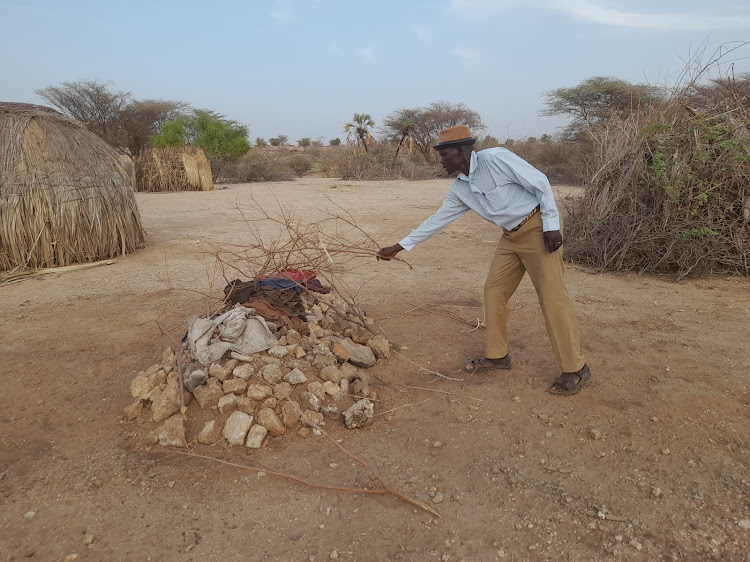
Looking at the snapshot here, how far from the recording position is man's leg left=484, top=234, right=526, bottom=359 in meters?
3.06

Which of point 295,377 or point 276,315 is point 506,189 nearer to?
point 295,377

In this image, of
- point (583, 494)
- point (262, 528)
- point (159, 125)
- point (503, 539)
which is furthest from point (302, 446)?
point (159, 125)

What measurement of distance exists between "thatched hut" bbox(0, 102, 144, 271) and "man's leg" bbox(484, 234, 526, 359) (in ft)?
18.0

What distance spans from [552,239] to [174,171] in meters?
16.4

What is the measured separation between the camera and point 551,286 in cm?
286

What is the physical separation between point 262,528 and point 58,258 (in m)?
5.64

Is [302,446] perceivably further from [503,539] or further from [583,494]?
[583,494]

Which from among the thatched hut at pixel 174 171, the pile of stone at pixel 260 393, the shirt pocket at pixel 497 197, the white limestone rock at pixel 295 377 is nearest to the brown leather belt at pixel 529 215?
the shirt pocket at pixel 497 197

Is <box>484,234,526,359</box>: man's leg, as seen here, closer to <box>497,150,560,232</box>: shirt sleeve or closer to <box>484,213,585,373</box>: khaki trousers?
<box>484,213,585,373</box>: khaki trousers

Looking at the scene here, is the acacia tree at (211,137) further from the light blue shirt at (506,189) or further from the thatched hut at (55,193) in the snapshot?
the light blue shirt at (506,189)

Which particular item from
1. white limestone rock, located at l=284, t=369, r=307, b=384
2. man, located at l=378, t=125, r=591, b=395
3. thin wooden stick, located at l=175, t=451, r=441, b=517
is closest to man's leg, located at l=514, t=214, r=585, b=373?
man, located at l=378, t=125, r=591, b=395

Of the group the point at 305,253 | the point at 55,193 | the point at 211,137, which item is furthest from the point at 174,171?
the point at 305,253

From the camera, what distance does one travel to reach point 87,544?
203 cm

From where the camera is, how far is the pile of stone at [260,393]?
270 centimetres
